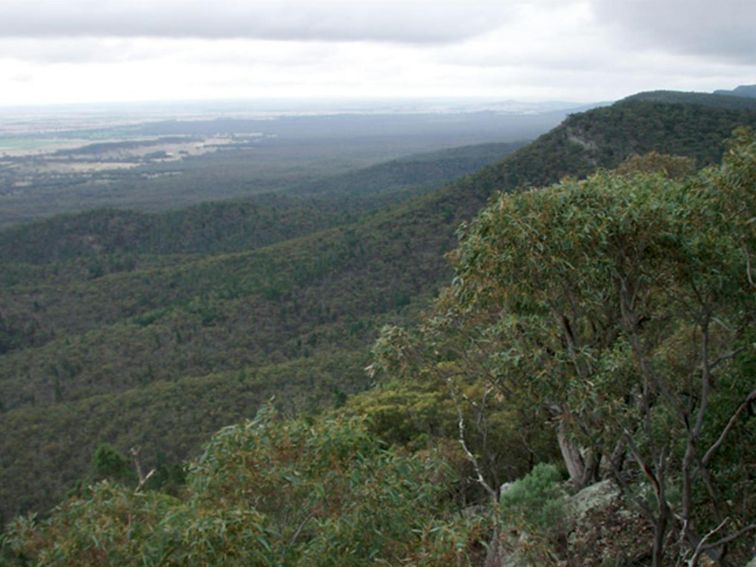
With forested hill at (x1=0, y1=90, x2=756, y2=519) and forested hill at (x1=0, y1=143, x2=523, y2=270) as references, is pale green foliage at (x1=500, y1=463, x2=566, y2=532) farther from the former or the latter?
forested hill at (x1=0, y1=143, x2=523, y2=270)

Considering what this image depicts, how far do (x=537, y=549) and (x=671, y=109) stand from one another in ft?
164

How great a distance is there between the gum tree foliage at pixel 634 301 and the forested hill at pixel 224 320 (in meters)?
18.8

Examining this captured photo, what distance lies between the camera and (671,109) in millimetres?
48875

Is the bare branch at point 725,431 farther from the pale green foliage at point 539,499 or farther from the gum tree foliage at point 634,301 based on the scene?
the pale green foliage at point 539,499

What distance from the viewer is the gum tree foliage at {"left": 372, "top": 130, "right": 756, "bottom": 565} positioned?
617 centimetres

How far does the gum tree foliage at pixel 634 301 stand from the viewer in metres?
6.17

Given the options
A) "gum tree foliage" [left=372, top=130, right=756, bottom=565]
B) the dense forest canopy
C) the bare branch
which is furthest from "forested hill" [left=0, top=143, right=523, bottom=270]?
the bare branch

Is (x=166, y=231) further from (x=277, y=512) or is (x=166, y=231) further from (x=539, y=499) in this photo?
(x=277, y=512)

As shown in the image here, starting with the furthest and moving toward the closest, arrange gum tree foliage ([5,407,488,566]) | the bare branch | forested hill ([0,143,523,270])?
forested hill ([0,143,523,270])
the bare branch
gum tree foliage ([5,407,488,566])

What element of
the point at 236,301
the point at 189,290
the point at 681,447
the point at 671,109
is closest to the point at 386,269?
the point at 236,301

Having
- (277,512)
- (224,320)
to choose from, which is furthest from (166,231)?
(277,512)

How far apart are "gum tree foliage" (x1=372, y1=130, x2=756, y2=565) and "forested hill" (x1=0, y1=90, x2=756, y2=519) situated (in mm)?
18771

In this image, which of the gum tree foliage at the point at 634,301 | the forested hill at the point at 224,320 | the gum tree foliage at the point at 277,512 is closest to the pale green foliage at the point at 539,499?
the gum tree foliage at the point at 634,301

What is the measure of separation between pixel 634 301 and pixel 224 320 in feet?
123
